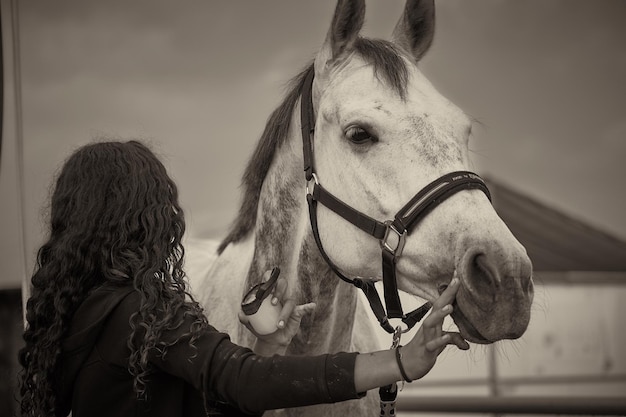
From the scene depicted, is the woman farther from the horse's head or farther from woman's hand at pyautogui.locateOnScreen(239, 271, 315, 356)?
woman's hand at pyautogui.locateOnScreen(239, 271, 315, 356)

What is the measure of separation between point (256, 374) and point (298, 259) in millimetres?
595

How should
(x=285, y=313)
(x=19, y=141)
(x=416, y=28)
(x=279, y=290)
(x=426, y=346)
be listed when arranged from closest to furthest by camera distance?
(x=426, y=346) < (x=285, y=313) < (x=279, y=290) < (x=416, y=28) < (x=19, y=141)

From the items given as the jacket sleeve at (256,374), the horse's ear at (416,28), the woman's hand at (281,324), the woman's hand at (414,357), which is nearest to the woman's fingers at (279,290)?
the woman's hand at (281,324)

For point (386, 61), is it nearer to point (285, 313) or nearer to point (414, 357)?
point (285, 313)

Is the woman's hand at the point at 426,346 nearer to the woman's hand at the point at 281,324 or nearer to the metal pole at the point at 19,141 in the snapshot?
the woman's hand at the point at 281,324

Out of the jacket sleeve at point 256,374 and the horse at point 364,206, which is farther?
the horse at point 364,206

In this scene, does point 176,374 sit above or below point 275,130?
below

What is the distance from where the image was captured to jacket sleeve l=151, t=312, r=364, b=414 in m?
1.13

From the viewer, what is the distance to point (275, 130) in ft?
6.20

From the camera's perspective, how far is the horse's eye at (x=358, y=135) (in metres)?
1.52

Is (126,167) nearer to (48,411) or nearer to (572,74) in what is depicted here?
(48,411)

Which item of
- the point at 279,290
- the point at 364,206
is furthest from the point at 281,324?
the point at 364,206

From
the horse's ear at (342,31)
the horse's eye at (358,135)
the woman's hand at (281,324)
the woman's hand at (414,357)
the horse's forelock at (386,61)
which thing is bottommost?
the woman's hand at (281,324)

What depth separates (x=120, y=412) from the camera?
123cm
